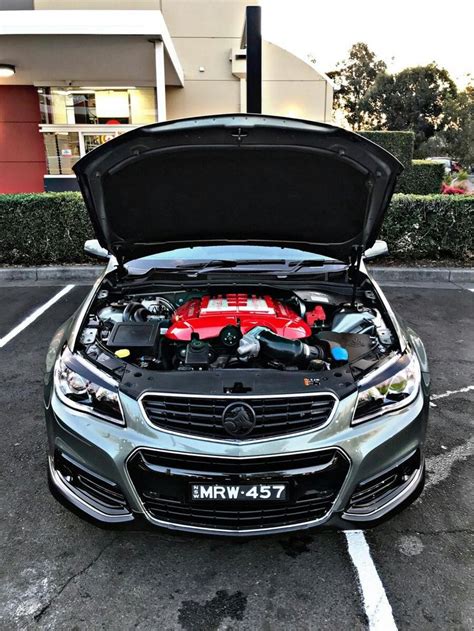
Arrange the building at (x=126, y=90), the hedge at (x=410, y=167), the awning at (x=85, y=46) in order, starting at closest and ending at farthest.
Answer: the awning at (x=85, y=46)
the building at (x=126, y=90)
the hedge at (x=410, y=167)

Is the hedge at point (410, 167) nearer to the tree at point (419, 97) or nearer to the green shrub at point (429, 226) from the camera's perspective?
the green shrub at point (429, 226)

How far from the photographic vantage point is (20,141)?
1359 cm

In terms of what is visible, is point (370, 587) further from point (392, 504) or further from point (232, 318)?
point (232, 318)

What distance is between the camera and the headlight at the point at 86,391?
2.25m

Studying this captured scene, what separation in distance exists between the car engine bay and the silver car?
0.01m

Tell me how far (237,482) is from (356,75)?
43535 millimetres

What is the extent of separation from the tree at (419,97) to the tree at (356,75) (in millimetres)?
7507

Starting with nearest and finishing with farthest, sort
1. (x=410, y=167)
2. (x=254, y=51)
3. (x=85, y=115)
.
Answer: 1. (x=254, y=51)
2. (x=85, y=115)
3. (x=410, y=167)

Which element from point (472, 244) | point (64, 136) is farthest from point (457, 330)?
point (64, 136)

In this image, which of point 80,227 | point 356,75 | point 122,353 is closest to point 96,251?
point 122,353

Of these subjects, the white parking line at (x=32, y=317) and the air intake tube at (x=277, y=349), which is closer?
the air intake tube at (x=277, y=349)

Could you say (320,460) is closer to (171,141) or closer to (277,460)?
(277,460)

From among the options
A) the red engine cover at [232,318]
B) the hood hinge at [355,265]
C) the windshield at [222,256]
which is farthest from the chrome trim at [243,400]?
the windshield at [222,256]

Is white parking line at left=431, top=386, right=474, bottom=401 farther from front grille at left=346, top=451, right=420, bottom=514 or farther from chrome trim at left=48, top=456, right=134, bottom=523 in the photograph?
chrome trim at left=48, top=456, right=134, bottom=523
